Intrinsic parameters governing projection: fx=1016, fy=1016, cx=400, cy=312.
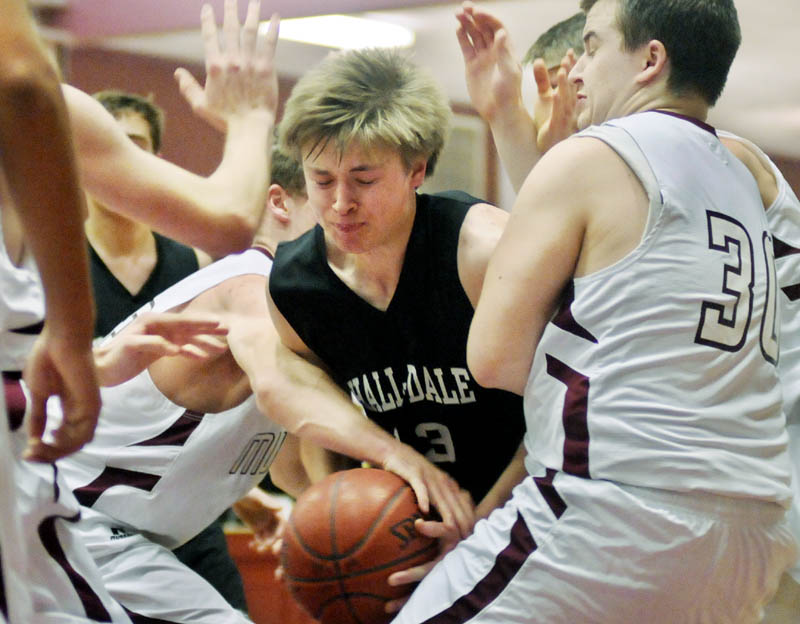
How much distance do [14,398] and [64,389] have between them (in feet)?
1.01

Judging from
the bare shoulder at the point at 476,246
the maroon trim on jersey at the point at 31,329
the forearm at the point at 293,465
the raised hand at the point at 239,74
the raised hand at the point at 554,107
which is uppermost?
the raised hand at the point at 239,74

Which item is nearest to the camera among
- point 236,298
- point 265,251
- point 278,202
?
point 236,298

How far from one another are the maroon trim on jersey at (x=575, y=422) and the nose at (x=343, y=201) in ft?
2.37

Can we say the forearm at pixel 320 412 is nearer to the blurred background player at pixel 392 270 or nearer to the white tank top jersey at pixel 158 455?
the blurred background player at pixel 392 270

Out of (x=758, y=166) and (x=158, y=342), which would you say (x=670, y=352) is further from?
(x=158, y=342)

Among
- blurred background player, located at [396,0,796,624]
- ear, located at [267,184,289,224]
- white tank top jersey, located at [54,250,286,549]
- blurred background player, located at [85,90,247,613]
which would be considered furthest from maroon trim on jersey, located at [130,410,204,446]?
blurred background player, located at [85,90,247,613]

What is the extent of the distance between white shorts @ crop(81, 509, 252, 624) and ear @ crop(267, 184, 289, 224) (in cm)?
112

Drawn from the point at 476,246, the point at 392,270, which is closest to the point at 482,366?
the point at 476,246

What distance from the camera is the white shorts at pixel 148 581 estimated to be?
262cm

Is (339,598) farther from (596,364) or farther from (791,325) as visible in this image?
(791,325)

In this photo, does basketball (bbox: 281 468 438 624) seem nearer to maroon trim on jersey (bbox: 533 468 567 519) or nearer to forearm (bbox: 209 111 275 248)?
maroon trim on jersey (bbox: 533 468 567 519)

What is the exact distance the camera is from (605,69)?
2230 millimetres

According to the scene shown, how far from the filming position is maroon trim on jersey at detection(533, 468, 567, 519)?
6.42 feet

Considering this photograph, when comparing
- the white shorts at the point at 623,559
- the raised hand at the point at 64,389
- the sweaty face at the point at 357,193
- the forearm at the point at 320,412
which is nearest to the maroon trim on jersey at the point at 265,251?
the forearm at the point at 320,412
